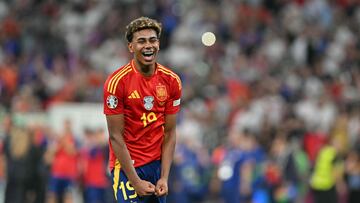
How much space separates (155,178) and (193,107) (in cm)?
1283

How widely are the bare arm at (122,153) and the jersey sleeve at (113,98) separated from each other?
6 centimetres

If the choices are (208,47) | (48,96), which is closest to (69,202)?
(48,96)

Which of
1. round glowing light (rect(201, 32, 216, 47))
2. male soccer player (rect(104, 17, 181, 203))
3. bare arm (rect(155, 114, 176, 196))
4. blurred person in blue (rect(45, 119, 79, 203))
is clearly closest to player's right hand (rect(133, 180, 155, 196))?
male soccer player (rect(104, 17, 181, 203))

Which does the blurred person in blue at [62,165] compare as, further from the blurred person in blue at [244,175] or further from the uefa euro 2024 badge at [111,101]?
the uefa euro 2024 badge at [111,101]

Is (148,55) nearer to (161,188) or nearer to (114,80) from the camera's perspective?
(114,80)

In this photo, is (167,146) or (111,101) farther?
(167,146)

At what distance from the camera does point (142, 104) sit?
8953mm

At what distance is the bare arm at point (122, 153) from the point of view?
8.88 meters

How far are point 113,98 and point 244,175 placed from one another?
9.28 meters

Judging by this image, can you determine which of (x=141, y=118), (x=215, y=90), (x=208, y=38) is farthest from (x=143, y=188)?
(x=208, y=38)

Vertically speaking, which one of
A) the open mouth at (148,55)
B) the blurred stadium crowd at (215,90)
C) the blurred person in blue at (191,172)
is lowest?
the blurred person in blue at (191,172)

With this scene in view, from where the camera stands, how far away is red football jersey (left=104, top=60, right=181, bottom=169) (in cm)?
884

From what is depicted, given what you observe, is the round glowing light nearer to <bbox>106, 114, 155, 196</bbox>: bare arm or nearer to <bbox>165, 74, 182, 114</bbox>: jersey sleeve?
<bbox>165, 74, 182, 114</bbox>: jersey sleeve

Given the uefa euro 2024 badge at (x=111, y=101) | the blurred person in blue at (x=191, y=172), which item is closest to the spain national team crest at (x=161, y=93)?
the uefa euro 2024 badge at (x=111, y=101)
